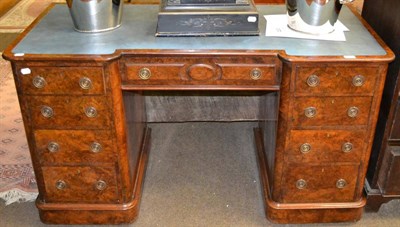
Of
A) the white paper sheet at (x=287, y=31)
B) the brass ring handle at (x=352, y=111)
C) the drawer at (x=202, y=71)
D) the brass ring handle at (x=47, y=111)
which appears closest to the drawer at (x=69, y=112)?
the brass ring handle at (x=47, y=111)

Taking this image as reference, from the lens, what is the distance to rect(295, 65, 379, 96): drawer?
1430 mm

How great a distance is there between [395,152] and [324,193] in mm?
285

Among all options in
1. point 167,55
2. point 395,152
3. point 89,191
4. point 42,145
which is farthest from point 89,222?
point 395,152

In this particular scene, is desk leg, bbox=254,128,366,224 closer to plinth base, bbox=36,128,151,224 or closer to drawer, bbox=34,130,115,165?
plinth base, bbox=36,128,151,224

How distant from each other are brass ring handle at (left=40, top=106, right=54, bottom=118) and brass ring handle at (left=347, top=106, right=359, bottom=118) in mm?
964

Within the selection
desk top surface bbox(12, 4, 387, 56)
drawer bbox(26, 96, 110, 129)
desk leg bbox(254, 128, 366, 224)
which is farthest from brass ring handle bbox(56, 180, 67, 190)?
desk leg bbox(254, 128, 366, 224)

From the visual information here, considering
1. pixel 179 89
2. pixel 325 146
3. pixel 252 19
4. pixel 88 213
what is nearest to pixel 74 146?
pixel 88 213

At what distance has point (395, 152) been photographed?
1.62 meters

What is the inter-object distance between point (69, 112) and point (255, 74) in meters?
0.61

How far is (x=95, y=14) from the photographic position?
1527 millimetres

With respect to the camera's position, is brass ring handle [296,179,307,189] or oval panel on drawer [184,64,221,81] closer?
oval panel on drawer [184,64,221,81]

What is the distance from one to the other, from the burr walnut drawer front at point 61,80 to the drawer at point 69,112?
3 centimetres

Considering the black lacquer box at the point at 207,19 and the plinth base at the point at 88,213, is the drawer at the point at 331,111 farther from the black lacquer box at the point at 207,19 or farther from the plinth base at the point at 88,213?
the plinth base at the point at 88,213

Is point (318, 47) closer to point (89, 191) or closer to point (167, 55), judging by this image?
point (167, 55)
